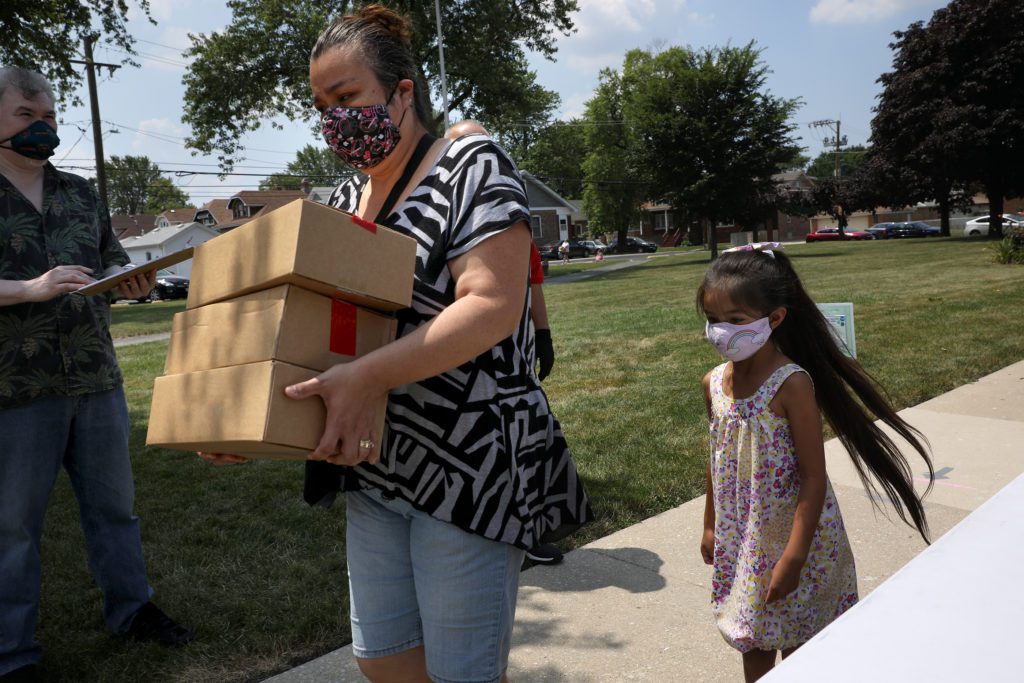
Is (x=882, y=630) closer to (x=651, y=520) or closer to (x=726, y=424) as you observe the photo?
(x=726, y=424)

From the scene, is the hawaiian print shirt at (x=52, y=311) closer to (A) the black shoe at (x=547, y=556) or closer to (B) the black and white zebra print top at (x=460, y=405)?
(B) the black and white zebra print top at (x=460, y=405)

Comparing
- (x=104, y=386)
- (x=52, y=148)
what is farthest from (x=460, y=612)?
(x=52, y=148)

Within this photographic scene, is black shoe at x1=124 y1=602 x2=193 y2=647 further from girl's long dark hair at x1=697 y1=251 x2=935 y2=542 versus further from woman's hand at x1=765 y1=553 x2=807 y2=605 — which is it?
girl's long dark hair at x1=697 y1=251 x2=935 y2=542

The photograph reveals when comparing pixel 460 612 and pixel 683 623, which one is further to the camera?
pixel 683 623

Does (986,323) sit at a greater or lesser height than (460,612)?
lesser

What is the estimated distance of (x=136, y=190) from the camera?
10650cm

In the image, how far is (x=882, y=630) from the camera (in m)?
0.84

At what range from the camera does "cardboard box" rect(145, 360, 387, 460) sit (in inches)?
54.7

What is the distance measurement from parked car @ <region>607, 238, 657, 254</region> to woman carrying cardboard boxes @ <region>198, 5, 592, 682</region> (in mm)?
59670

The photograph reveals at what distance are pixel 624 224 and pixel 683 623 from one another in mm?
60492

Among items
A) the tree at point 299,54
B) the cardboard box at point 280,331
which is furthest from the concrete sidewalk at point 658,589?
the tree at point 299,54

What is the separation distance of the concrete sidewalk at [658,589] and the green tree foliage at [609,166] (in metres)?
57.5

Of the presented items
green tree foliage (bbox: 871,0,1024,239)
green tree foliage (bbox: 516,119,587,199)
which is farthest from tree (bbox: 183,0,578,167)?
green tree foliage (bbox: 516,119,587,199)

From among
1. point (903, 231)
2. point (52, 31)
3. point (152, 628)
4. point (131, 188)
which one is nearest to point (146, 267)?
point (152, 628)
